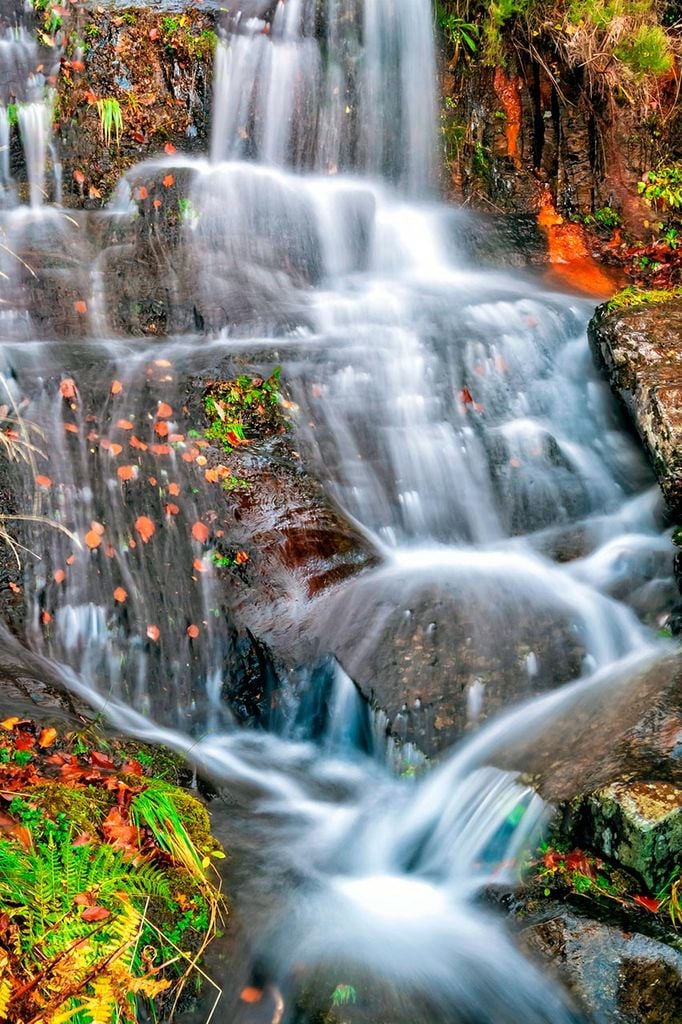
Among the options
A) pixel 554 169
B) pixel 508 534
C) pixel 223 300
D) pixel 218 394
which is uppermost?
pixel 554 169

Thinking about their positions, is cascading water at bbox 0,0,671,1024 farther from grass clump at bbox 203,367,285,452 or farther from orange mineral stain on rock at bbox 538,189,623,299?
orange mineral stain on rock at bbox 538,189,623,299

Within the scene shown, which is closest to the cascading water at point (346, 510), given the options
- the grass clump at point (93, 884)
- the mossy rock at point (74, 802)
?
the grass clump at point (93, 884)

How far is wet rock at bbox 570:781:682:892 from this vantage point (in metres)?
3.37

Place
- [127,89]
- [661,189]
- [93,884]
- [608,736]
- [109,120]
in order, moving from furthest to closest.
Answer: [661,189]
[127,89]
[109,120]
[608,736]
[93,884]

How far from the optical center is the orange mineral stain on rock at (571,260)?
9.37m

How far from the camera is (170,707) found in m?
5.15

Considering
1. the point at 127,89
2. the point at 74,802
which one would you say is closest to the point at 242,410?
the point at 74,802

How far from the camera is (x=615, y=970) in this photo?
3.05m

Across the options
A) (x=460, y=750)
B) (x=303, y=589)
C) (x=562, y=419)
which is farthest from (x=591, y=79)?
(x=460, y=750)

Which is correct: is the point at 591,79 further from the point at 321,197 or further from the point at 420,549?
the point at 420,549

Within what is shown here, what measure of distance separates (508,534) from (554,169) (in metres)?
5.91

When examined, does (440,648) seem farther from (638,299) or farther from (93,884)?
(638,299)

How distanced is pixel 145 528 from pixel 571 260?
651 centimetres

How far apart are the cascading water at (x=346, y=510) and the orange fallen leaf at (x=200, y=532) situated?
0.01m
